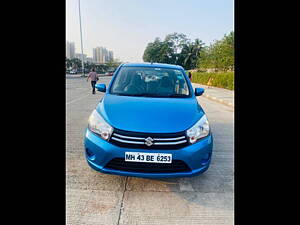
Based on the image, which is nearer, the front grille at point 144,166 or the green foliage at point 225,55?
the front grille at point 144,166

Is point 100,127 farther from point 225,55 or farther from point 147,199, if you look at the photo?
point 225,55

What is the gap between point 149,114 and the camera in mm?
2305

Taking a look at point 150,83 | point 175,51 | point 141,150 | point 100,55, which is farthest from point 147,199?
point 100,55

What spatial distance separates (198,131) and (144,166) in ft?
2.35

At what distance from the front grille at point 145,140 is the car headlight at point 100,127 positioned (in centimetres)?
7

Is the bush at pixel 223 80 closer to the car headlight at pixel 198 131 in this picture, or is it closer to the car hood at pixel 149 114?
the car hood at pixel 149 114

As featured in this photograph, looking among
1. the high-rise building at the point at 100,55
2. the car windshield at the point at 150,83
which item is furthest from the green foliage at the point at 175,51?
the car windshield at the point at 150,83

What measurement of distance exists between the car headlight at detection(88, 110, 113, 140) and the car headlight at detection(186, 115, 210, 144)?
2.82ft

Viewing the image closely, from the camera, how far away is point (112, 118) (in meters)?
2.24

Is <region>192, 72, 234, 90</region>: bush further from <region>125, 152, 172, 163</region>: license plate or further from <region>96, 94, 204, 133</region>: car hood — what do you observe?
<region>125, 152, 172, 163</region>: license plate

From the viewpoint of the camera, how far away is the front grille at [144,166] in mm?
2068

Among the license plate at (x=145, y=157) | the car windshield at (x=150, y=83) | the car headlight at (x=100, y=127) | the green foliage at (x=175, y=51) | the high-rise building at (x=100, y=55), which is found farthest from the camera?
the high-rise building at (x=100, y=55)
